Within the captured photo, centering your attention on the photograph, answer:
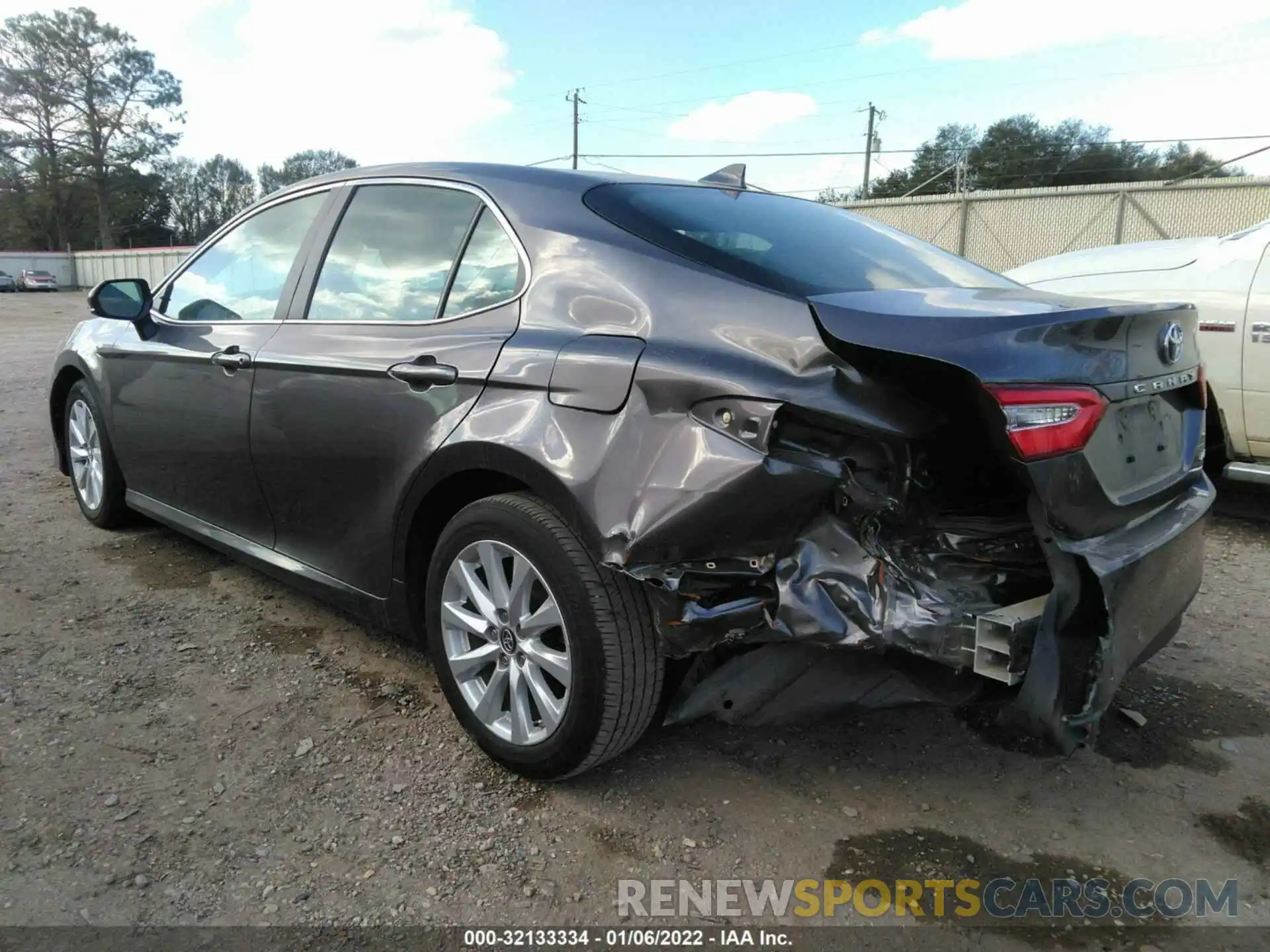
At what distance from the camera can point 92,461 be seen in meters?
4.57

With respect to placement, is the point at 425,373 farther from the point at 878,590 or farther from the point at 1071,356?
the point at 1071,356

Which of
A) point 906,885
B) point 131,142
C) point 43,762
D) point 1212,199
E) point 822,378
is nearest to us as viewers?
point 822,378

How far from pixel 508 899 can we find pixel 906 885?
0.93m

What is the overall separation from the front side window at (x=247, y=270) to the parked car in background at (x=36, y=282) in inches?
2224

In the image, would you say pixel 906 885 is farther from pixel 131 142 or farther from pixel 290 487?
pixel 131 142

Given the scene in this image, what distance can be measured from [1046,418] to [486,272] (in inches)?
61.3

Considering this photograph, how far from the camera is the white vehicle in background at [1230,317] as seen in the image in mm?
4555

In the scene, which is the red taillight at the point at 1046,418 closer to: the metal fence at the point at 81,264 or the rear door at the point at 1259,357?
the rear door at the point at 1259,357

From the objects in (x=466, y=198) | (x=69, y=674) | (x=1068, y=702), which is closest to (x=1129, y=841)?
(x=1068, y=702)

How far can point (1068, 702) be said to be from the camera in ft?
6.41

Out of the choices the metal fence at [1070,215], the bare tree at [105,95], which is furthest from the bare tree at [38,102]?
the metal fence at [1070,215]

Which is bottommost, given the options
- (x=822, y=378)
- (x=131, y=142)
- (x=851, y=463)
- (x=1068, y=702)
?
(x=1068, y=702)

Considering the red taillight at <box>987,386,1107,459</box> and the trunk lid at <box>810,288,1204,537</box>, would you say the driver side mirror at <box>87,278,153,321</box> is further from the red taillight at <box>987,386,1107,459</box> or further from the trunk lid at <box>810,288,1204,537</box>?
the red taillight at <box>987,386,1107,459</box>

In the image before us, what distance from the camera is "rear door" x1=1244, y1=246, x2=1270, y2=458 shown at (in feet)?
14.9
